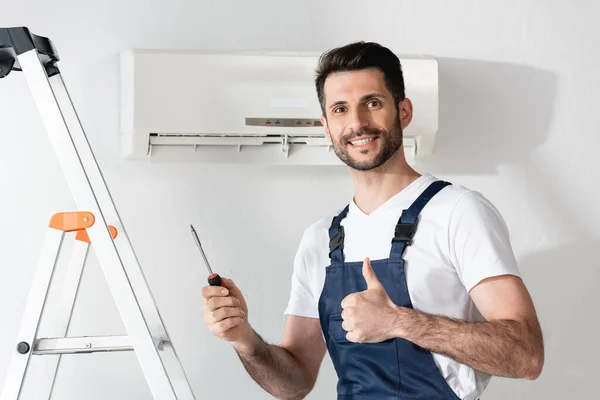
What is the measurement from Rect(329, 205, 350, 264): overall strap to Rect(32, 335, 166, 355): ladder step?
450 millimetres

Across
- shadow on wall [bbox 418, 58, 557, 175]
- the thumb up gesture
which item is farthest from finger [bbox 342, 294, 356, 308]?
shadow on wall [bbox 418, 58, 557, 175]

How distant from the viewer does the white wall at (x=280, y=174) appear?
7.25 ft

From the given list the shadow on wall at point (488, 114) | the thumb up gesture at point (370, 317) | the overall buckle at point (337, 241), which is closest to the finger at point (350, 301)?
the thumb up gesture at point (370, 317)

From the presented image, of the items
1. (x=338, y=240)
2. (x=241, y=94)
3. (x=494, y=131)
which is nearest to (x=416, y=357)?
(x=338, y=240)

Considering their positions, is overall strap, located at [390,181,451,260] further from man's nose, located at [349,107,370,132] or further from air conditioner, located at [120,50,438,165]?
air conditioner, located at [120,50,438,165]

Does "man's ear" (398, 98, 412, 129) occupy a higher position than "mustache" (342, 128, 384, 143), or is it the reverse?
"man's ear" (398, 98, 412, 129)

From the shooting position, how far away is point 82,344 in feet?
5.69

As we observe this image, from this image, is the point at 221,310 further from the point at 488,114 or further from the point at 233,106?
the point at 488,114

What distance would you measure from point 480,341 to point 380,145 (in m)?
0.48

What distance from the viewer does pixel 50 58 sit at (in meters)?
1.83

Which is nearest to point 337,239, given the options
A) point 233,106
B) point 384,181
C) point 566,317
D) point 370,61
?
point 384,181

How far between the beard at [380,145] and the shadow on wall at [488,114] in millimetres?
600

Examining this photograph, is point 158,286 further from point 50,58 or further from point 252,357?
point 50,58

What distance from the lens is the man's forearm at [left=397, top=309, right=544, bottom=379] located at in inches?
60.1
